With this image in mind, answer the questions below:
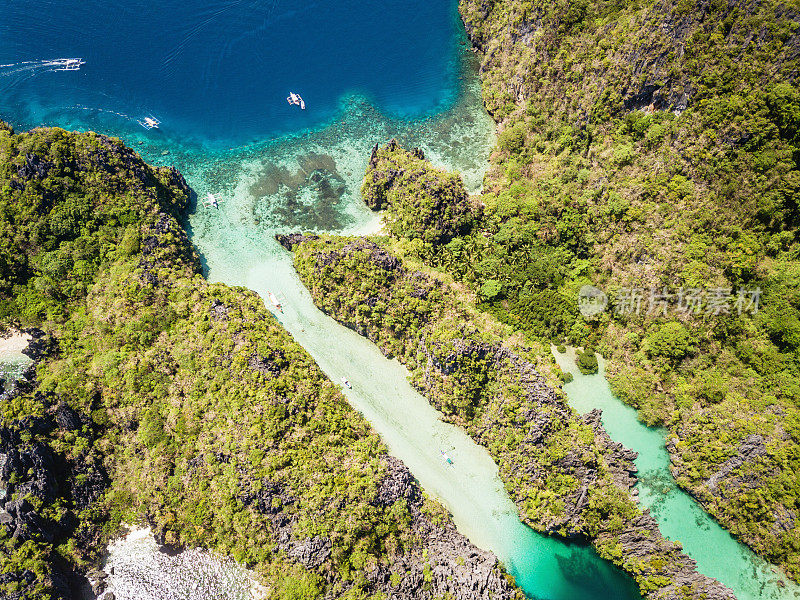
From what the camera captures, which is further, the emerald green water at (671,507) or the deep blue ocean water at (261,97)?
the deep blue ocean water at (261,97)

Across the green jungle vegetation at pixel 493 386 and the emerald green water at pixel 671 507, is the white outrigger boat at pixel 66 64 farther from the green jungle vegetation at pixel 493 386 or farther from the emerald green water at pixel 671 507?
the emerald green water at pixel 671 507

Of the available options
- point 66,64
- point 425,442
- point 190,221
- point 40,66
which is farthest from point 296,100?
point 425,442

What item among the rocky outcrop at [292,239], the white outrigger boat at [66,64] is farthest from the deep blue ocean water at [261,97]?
the rocky outcrop at [292,239]

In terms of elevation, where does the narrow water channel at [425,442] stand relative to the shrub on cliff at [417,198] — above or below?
below

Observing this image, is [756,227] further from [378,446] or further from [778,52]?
[378,446]

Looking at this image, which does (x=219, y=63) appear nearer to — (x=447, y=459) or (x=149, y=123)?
(x=149, y=123)

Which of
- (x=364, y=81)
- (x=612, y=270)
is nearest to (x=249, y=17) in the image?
(x=364, y=81)
